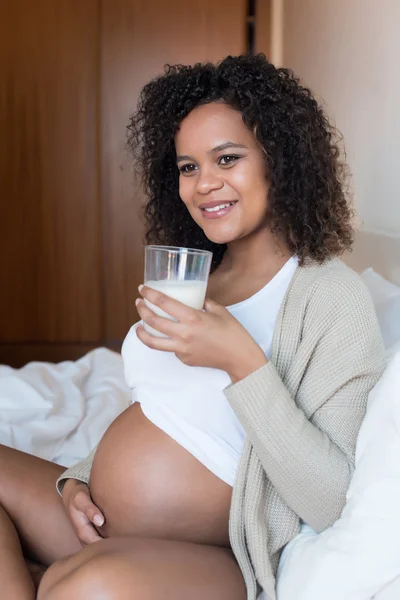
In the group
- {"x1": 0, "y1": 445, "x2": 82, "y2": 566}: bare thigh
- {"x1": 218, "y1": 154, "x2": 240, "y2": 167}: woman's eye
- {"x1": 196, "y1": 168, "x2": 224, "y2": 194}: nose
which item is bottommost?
{"x1": 0, "y1": 445, "x2": 82, "y2": 566}: bare thigh

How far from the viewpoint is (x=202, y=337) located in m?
1.00

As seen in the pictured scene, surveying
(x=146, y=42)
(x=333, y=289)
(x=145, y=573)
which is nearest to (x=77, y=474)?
(x=145, y=573)

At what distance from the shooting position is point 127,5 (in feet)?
11.5

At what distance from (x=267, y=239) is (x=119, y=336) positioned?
8.27ft

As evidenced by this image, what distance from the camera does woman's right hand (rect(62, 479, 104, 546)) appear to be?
3.82ft

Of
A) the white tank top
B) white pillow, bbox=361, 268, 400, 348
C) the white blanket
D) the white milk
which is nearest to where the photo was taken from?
the white milk

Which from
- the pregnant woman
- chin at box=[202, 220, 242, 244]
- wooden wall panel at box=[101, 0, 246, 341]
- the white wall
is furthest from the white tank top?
wooden wall panel at box=[101, 0, 246, 341]

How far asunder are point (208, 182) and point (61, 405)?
895mm

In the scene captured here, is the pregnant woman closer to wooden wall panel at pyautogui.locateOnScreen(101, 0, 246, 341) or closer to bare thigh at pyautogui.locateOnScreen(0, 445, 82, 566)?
bare thigh at pyautogui.locateOnScreen(0, 445, 82, 566)

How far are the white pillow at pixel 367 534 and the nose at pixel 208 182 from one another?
0.43 metres

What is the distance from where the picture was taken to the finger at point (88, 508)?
116cm

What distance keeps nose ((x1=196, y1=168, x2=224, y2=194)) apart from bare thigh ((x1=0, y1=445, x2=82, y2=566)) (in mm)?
604

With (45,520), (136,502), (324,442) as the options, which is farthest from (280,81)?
(45,520)

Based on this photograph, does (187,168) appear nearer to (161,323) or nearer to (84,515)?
(161,323)
